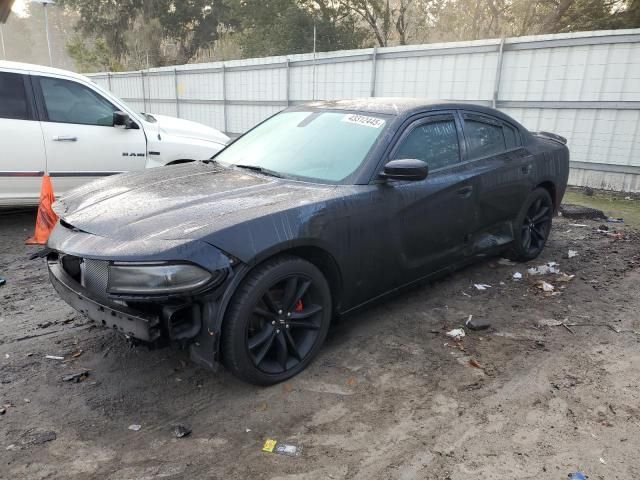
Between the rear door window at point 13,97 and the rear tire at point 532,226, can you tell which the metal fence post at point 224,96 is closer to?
the rear door window at point 13,97

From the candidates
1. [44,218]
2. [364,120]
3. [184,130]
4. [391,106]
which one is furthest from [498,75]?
[44,218]

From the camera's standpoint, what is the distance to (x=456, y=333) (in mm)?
3633

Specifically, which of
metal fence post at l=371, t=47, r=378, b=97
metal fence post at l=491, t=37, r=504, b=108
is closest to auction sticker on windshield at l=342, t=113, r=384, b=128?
metal fence post at l=491, t=37, r=504, b=108

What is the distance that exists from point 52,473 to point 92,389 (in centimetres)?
66

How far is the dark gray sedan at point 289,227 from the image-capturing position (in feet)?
8.29

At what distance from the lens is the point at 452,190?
3.83 m

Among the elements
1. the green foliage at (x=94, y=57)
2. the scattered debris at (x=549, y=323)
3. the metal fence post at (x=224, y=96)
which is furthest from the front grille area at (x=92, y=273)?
the green foliage at (x=94, y=57)

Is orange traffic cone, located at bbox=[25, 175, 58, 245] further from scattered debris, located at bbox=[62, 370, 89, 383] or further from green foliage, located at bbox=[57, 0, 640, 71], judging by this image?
green foliage, located at bbox=[57, 0, 640, 71]

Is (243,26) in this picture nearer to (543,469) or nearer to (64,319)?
(64,319)

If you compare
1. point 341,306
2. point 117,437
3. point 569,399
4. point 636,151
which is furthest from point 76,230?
point 636,151

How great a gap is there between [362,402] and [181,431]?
1.00m

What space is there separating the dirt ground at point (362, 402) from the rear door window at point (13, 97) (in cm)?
248

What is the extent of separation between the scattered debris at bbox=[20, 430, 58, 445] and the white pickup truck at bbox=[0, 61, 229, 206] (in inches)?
160

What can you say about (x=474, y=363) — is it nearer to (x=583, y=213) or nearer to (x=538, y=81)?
(x=583, y=213)
